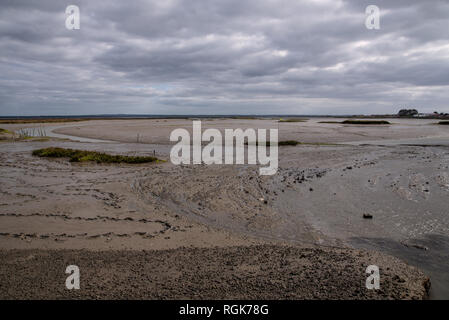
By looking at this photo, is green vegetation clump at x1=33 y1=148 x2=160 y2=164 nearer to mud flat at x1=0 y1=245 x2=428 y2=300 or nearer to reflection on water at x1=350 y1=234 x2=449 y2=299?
mud flat at x1=0 y1=245 x2=428 y2=300

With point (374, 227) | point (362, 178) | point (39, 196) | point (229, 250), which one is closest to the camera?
point (229, 250)

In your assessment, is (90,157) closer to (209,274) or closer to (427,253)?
(209,274)

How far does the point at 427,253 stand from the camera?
7398 mm

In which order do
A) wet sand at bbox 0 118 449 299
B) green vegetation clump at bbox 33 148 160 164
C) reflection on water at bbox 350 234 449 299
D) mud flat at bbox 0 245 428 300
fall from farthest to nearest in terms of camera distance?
green vegetation clump at bbox 33 148 160 164 → wet sand at bbox 0 118 449 299 → reflection on water at bbox 350 234 449 299 → mud flat at bbox 0 245 428 300

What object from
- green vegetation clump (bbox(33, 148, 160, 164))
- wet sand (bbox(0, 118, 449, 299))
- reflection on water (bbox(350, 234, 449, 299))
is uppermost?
green vegetation clump (bbox(33, 148, 160, 164))

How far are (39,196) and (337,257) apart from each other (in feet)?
37.3

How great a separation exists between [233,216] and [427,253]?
17.8ft

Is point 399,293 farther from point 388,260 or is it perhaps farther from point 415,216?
point 415,216

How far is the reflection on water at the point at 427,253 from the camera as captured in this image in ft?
19.9

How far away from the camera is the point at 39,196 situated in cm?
1227

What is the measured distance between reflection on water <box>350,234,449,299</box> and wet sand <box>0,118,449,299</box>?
26 millimetres

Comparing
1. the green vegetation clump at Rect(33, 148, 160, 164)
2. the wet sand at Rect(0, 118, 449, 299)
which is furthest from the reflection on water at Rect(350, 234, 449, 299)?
the green vegetation clump at Rect(33, 148, 160, 164)

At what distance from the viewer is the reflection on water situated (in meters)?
6.06
